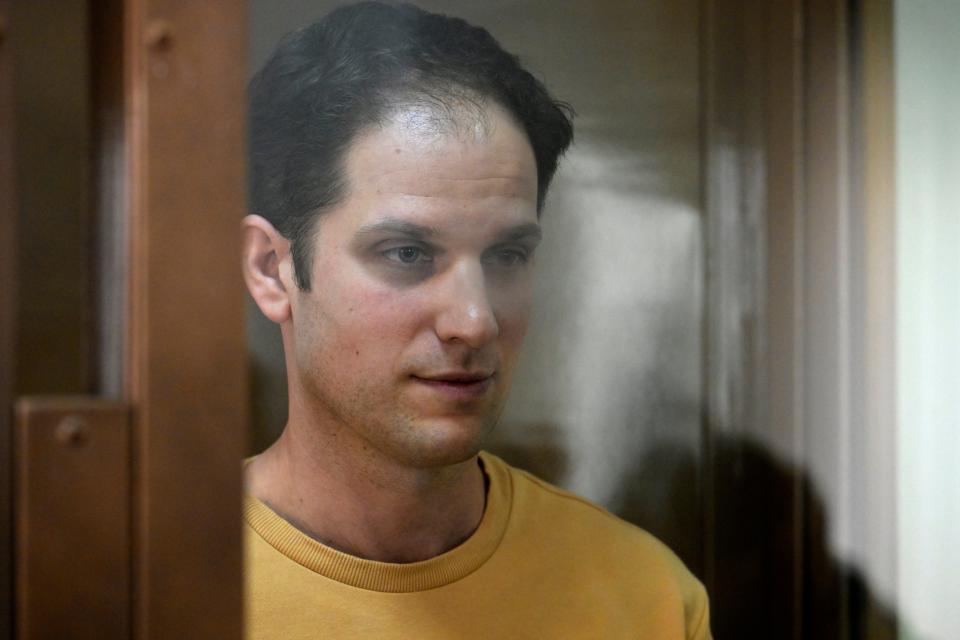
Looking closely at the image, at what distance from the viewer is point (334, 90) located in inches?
33.4

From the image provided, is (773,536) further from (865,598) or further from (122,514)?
(122,514)

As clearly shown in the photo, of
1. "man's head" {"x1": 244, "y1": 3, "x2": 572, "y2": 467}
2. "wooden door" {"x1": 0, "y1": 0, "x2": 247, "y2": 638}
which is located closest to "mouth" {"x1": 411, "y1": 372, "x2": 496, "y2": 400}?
"man's head" {"x1": 244, "y1": 3, "x2": 572, "y2": 467}

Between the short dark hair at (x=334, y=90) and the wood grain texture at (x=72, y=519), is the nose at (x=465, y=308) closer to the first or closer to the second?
the short dark hair at (x=334, y=90)

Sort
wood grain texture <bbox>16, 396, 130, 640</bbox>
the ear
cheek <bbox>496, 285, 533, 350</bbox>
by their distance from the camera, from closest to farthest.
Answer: wood grain texture <bbox>16, 396, 130, 640</bbox> < the ear < cheek <bbox>496, 285, 533, 350</bbox>

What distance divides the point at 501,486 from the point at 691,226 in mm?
353

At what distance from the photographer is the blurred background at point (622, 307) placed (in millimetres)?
649

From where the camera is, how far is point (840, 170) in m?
1.20

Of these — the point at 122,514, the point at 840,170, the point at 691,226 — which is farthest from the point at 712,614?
the point at 122,514

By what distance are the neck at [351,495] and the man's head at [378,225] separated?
12mm

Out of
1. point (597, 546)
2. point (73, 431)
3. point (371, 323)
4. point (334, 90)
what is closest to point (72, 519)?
point (73, 431)

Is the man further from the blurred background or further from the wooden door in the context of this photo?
the wooden door

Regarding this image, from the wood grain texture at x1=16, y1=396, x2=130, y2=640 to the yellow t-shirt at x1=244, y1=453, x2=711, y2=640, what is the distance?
116 millimetres

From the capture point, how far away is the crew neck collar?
2.70 ft

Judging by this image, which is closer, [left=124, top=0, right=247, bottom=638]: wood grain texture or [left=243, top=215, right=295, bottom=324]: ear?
[left=124, top=0, right=247, bottom=638]: wood grain texture
